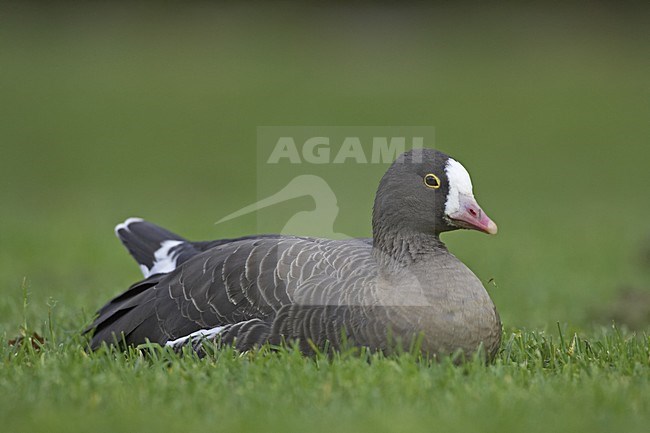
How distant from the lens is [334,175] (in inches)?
625

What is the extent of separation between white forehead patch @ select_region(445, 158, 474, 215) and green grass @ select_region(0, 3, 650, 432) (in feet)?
1.76

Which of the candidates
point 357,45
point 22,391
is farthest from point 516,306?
point 357,45

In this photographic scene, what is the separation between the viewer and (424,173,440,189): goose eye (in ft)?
18.2

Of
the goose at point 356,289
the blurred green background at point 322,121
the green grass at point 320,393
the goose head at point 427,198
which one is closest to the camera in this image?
the green grass at point 320,393

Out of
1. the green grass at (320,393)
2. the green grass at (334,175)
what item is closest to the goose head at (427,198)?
the green grass at (334,175)

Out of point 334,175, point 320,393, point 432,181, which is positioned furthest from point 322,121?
point 320,393

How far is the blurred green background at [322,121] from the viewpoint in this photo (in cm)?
1114

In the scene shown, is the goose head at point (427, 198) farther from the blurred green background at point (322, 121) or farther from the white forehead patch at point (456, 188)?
the blurred green background at point (322, 121)

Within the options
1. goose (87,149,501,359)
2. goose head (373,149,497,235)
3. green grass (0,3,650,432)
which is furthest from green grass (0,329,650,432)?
goose head (373,149,497,235)

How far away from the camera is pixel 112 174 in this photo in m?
20.1

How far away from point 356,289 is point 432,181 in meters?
0.79

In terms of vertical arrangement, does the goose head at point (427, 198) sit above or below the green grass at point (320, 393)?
above

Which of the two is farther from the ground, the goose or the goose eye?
the goose eye

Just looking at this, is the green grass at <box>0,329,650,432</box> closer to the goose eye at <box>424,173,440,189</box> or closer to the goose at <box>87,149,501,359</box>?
the goose at <box>87,149,501,359</box>
